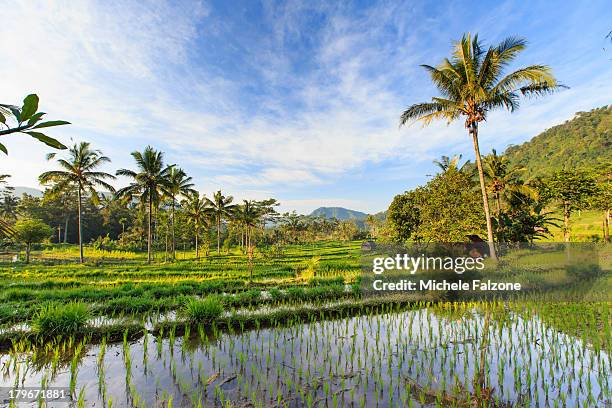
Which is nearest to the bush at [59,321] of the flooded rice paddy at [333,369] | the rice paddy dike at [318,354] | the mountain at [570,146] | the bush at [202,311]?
the rice paddy dike at [318,354]

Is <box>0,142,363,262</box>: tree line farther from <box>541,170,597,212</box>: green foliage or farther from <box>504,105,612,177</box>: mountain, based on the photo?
<box>504,105,612,177</box>: mountain

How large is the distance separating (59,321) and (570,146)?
3671 inches

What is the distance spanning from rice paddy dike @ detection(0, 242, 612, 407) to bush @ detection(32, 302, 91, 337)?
0.9 inches

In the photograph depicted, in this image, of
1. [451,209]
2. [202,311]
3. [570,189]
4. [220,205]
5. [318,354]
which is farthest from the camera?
[220,205]

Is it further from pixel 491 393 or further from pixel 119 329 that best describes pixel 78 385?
pixel 491 393

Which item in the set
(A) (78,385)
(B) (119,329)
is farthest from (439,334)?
(B) (119,329)

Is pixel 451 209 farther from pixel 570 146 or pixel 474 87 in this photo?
pixel 570 146

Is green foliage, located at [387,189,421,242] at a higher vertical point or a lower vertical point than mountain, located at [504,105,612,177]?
lower

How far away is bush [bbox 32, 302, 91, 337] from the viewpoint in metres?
6.86

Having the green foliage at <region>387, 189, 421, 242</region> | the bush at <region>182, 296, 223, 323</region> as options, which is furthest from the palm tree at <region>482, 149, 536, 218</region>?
the bush at <region>182, 296, 223, 323</region>

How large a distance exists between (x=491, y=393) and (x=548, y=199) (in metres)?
23.3

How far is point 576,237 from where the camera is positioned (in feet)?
89.7

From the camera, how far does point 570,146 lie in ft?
224

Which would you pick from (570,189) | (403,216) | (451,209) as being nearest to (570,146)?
(570,189)
